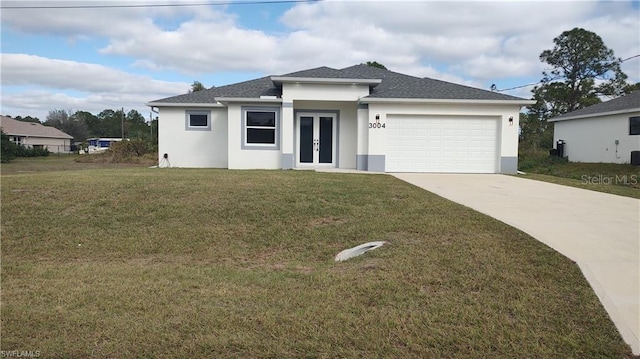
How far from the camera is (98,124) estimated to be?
289 feet

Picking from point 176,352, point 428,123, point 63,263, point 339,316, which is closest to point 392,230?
point 339,316

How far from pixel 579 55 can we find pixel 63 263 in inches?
1733

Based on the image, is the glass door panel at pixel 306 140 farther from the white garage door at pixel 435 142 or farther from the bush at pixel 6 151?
A: the bush at pixel 6 151

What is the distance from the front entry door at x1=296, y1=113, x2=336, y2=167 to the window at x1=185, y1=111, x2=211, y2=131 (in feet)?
13.6

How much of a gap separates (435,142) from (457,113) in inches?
53.2

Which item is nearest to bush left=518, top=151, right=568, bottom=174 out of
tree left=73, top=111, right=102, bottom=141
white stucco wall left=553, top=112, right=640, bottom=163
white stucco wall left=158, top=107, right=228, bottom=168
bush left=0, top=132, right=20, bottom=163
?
white stucco wall left=553, top=112, right=640, bottom=163

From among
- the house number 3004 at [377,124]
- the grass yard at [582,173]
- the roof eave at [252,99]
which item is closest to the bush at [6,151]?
the roof eave at [252,99]

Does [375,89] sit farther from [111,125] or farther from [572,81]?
[111,125]

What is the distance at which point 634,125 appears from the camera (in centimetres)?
2278

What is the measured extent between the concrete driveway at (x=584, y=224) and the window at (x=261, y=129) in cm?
655

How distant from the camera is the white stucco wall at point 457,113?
16.5 m

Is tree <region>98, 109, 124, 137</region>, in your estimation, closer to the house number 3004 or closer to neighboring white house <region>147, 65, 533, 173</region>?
neighboring white house <region>147, 65, 533, 173</region>

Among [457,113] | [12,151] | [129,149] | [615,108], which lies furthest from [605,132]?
[12,151]

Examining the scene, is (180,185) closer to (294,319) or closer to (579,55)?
(294,319)
